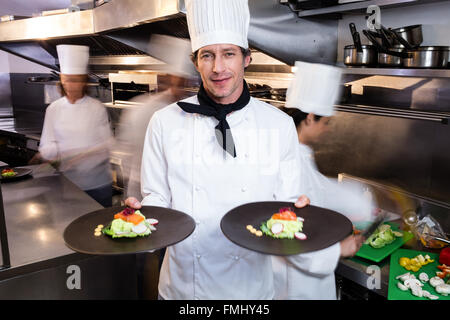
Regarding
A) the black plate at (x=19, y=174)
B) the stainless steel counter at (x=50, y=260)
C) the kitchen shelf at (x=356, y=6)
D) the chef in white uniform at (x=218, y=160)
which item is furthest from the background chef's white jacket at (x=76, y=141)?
the kitchen shelf at (x=356, y=6)

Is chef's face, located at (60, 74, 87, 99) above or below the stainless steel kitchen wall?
above

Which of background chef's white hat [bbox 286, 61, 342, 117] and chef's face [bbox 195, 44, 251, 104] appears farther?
background chef's white hat [bbox 286, 61, 342, 117]

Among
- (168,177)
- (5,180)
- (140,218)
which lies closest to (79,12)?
(5,180)

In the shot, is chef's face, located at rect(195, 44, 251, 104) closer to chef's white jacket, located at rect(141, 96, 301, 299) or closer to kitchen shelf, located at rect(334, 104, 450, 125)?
chef's white jacket, located at rect(141, 96, 301, 299)

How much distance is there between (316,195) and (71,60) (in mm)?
2012

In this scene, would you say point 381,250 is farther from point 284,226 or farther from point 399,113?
point 284,226

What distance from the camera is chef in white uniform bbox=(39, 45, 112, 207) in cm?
271

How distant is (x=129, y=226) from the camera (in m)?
0.99

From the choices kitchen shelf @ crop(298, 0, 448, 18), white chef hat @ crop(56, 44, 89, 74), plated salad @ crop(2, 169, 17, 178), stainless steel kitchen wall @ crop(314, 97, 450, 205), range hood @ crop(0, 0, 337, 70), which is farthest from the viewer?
white chef hat @ crop(56, 44, 89, 74)

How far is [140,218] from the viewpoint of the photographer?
103 centimetres

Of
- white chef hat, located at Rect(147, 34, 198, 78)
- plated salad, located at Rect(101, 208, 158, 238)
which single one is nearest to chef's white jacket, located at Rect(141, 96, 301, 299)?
plated salad, located at Rect(101, 208, 158, 238)

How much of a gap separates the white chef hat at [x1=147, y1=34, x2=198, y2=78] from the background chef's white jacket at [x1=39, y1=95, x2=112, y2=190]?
0.68 metres

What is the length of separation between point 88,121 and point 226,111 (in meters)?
1.87
